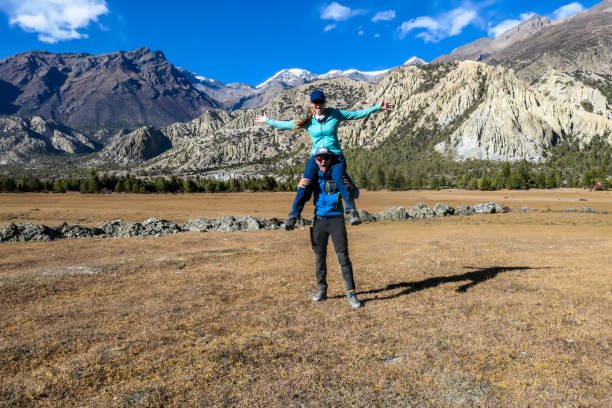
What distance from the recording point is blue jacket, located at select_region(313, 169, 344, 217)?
368 inches

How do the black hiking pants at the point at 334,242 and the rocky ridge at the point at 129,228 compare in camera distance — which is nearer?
the black hiking pants at the point at 334,242

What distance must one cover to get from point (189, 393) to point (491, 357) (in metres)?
4.31

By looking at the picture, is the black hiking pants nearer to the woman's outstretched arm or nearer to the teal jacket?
Result: the teal jacket

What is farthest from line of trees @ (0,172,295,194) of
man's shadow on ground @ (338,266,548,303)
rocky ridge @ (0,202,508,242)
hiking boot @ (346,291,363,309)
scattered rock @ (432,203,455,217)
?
hiking boot @ (346,291,363,309)

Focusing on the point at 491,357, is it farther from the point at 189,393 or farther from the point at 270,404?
the point at 189,393

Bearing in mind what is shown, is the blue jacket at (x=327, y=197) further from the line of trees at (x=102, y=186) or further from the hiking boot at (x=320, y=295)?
the line of trees at (x=102, y=186)

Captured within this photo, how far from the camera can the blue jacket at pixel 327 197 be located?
9344 millimetres

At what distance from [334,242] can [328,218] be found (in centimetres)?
59

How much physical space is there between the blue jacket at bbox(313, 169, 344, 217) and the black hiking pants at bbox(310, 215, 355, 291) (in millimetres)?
150

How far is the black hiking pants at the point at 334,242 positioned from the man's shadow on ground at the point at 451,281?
33.7 inches

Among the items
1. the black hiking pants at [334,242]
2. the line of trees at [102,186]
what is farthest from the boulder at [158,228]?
the line of trees at [102,186]

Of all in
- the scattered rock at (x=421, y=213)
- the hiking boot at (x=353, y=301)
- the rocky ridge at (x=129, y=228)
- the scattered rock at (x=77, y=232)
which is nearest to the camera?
the hiking boot at (x=353, y=301)

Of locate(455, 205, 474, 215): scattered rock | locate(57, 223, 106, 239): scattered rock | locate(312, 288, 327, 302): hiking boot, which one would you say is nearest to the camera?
locate(312, 288, 327, 302): hiking boot

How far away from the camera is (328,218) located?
9484mm
